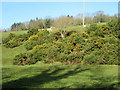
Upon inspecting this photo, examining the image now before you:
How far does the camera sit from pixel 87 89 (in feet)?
12.8

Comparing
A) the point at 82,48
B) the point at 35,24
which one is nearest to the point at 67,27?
the point at 82,48

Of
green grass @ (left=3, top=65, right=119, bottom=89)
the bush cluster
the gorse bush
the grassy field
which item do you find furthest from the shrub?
the bush cluster

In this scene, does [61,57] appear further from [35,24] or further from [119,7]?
[35,24]

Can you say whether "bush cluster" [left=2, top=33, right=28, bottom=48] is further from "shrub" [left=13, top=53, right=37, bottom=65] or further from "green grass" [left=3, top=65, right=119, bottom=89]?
"green grass" [left=3, top=65, right=119, bottom=89]

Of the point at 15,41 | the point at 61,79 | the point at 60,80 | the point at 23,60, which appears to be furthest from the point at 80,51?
the point at 15,41

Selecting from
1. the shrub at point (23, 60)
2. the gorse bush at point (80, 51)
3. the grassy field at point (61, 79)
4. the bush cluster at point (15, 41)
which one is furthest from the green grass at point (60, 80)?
the bush cluster at point (15, 41)

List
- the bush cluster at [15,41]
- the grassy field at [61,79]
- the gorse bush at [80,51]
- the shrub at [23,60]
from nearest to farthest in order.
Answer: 1. the grassy field at [61,79]
2. the gorse bush at [80,51]
3. the shrub at [23,60]
4. the bush cluster at [15,41]

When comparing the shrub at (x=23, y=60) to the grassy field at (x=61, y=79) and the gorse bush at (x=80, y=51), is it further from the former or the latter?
the grassy field at (x=61, y=79)

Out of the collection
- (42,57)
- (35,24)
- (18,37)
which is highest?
(35,24)

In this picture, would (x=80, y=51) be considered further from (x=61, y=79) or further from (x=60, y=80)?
(x=60, y=80)

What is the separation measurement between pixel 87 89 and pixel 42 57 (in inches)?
311

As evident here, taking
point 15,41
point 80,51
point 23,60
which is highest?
point 15,41

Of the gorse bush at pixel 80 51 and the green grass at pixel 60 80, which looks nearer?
the green grass at pixel 60 80

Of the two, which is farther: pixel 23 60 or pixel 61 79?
pixel 23 60
